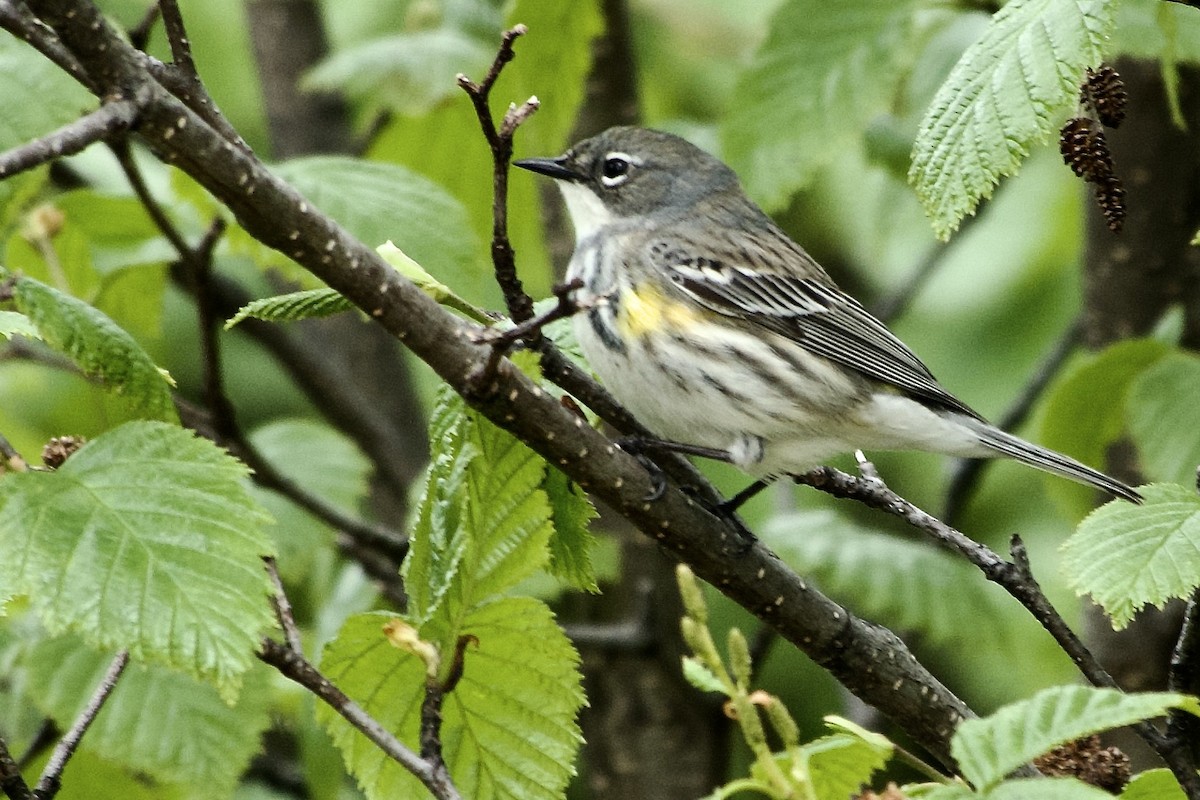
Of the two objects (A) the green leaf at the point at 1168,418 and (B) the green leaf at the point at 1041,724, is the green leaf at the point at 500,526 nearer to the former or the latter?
(B) the green leaf at the point at 1041,724

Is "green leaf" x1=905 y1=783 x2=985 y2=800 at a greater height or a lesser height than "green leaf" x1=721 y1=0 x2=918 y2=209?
lesser

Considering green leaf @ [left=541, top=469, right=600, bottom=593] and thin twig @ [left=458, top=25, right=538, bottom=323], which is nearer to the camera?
thin twig @ [left=458, top=25, right=538, bottom=323]

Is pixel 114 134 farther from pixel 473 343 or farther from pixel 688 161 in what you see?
pixel 688 161

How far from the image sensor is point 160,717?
360 centimetres

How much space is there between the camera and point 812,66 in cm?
405

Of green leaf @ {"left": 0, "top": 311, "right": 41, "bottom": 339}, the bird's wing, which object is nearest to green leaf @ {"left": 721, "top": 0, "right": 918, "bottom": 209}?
the bird's wing

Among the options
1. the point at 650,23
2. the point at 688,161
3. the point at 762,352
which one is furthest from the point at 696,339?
the point at 650,23

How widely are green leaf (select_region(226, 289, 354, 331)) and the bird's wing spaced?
1.77 meters

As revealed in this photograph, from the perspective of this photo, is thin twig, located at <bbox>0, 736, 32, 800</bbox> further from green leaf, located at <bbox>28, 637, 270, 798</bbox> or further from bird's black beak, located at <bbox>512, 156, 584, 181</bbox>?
bird's black beak, located at <bbox>512, 156, 584, 181</bbox>

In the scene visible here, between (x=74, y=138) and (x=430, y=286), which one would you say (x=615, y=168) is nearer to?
(x=430, y=286)

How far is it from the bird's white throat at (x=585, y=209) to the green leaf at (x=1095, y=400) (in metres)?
1.37

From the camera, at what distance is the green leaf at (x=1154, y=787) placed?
2.11 m

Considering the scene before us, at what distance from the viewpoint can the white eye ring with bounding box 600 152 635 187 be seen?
4.51 m

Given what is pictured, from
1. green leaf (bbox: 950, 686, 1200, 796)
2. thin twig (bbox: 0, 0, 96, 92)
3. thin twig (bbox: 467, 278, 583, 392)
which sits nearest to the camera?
green leaf (bbox: 950, 686, 1200, 796)
